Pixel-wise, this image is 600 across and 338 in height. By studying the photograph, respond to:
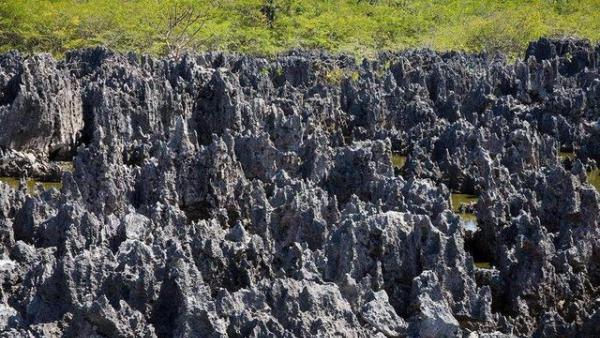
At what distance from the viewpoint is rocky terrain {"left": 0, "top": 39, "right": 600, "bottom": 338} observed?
10.8 metres

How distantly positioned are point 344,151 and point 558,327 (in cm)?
859

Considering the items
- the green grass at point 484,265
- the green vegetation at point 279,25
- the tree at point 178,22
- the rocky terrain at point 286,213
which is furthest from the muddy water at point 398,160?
the tree at point 178,22

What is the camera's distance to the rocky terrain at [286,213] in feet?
35.6

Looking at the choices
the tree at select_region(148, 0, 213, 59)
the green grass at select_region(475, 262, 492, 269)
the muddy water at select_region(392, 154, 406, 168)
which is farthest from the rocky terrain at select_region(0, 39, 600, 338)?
the tree at select_region(148, 0, 213, 59)

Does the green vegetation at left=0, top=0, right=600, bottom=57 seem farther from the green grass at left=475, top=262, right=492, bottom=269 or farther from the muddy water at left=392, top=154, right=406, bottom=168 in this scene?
the green grass at left=475, top=262, right=492, bottom=269

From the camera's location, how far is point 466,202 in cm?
1986

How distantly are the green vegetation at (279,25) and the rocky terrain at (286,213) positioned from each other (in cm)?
1652

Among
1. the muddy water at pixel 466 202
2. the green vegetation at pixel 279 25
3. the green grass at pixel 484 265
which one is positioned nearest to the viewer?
the green grass at pixel 484 265

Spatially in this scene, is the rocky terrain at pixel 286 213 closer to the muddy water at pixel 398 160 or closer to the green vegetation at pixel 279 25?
the muddy water at pixel 398 160

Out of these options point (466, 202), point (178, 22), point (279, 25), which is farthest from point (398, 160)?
point (279, 25)

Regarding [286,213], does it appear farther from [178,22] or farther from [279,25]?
[279,25]

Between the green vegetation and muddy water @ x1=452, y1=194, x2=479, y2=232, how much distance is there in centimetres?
2437

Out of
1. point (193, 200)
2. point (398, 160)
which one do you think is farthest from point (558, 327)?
point (398, 160)

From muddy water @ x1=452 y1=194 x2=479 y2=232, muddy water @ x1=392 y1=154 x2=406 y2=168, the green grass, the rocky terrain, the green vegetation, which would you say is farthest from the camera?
the green vegetation
